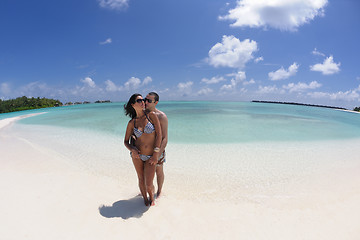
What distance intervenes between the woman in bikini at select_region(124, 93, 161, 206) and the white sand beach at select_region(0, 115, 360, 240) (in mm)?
872

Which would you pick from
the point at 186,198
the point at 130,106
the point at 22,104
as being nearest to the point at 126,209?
the point at 186,198

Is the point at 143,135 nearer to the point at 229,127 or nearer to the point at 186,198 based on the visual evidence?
the point at 186,198

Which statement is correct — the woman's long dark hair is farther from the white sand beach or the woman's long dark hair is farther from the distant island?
the distant island

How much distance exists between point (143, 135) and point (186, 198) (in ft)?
5.76

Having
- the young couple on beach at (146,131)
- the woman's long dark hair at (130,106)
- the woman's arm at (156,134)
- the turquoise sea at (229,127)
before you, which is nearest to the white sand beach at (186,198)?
the young couple on beach at (146,131)

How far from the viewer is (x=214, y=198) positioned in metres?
3.73

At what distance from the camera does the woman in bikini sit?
9.23 ft

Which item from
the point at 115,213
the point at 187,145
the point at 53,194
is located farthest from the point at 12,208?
the point at 187,145

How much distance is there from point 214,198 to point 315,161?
14.8ft

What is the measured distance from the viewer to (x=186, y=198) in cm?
371

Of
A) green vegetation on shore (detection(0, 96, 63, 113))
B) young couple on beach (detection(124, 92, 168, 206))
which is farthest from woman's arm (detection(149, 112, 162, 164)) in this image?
green vegetation on shore (detection(0, 96, 63, 113))

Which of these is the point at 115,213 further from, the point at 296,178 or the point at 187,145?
the point at 187,145

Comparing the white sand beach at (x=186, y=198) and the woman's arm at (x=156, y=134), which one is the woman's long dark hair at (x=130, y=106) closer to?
the woman's arm at (x=156, y=134)

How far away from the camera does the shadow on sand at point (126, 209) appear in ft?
10.0
